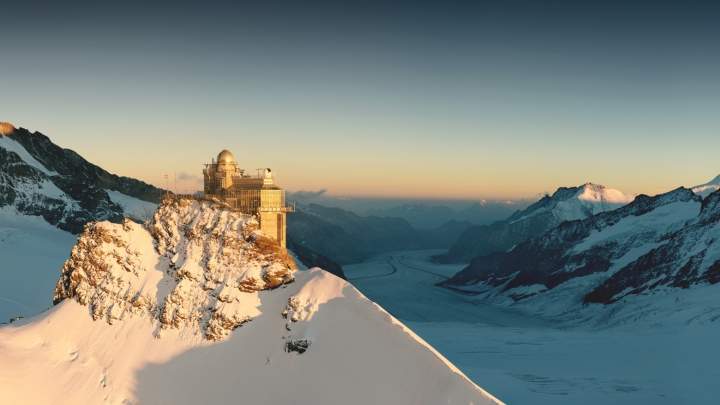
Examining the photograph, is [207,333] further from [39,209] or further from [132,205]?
[132,205]

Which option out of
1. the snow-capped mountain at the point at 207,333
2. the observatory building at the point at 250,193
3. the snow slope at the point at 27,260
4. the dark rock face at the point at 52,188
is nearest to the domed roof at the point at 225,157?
the observatory building at the point at 250,193

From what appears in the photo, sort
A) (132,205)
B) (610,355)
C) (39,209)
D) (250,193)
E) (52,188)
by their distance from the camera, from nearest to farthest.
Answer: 1. (250,193)
2. (610,355)
3. (39,209)
4. (52,188)
5. (132,205)

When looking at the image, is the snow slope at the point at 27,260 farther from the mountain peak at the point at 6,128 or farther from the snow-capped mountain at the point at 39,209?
the mountain peak at the point at 6,128

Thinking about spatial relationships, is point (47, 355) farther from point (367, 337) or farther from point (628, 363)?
point (628, 363)

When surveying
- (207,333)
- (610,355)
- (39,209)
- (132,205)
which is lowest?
(610,355)

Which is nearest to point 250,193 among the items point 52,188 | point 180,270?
point 180,270

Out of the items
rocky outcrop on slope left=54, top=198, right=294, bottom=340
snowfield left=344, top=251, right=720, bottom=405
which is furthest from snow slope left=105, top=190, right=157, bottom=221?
rocky outcrop on slope left=54, top=198, right=294, bottom=340

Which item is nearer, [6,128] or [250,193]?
[250,193]
